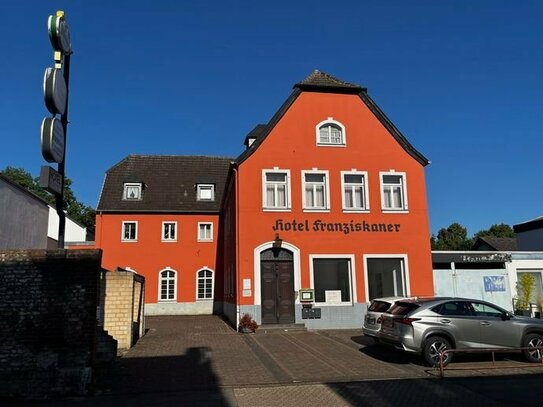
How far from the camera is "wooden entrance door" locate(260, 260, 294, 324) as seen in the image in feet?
65.5

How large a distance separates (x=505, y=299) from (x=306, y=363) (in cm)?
1533

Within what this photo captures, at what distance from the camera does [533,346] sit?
12.7 metres

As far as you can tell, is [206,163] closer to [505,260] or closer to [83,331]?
[505,260]

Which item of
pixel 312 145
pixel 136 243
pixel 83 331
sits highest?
pixel 312 145

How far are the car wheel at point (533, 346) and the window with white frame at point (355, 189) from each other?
9832mm

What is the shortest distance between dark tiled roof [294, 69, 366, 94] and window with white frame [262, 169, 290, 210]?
162 inches

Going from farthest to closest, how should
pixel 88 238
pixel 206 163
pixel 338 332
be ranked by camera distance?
pixel 88 238, pixel 206 163, pixel 338 332

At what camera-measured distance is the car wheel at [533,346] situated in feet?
40.9

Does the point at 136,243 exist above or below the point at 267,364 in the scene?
above

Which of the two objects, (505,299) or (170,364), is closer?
(170,364)

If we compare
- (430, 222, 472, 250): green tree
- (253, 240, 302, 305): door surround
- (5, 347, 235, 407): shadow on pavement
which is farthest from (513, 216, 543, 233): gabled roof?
(430, 222, 472, 250): green tree

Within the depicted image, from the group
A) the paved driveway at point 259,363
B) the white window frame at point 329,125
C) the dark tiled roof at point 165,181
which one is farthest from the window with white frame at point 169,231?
the paved driveway at point 259,363

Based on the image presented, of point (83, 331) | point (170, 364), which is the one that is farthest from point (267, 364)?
point (83, 331)

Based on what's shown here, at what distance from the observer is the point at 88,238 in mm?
45781
